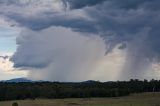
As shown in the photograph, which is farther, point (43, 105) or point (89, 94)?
point (89, 94)

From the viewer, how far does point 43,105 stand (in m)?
115

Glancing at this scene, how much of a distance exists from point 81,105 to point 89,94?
64.9m

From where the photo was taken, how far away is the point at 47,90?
7200 inches

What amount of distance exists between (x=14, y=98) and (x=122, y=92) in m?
50.4

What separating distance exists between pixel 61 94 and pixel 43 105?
59636mm

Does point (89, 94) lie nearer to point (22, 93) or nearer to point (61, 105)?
point (22, 93)

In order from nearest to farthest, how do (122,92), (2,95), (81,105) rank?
(81,105), (2,95), (122,92)

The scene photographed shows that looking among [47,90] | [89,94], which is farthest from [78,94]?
[47,90]

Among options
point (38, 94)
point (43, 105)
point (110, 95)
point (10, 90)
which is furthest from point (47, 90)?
point (43, 105)

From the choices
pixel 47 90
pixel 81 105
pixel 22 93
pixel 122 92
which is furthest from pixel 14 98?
pixel 81 105

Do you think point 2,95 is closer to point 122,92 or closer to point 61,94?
point 61,94

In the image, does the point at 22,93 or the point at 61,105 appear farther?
the point at 22,93

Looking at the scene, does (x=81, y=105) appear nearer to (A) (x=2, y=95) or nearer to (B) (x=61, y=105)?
(B) (x=61, y=105)

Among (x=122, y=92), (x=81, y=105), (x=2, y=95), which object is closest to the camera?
(x=81, y=105)
